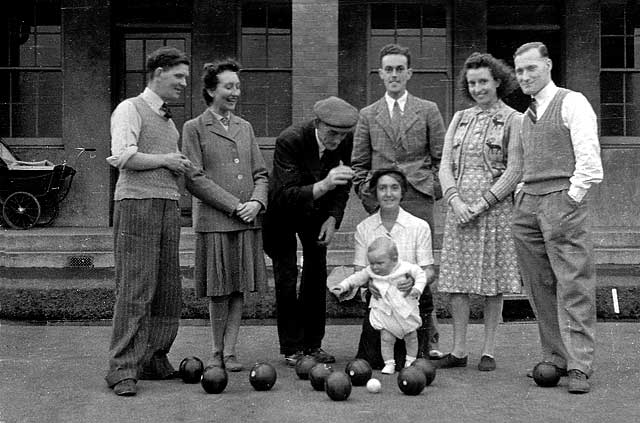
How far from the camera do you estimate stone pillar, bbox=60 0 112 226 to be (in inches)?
Result: 621

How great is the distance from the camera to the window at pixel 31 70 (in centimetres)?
1600

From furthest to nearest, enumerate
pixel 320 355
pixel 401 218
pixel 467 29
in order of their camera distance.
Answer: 1. pixel 467 29
2. pixel 320 355
3. pixel 401 218

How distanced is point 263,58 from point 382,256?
30.2 ft

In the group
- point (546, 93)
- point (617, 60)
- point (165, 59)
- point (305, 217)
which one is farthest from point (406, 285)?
point (617, 60)

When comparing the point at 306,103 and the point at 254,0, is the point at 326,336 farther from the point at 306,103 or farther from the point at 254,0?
the point at 254,0

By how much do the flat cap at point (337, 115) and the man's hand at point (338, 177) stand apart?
30 cm

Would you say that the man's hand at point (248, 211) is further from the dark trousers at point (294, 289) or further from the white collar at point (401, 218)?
the white collar at point (401, 218)

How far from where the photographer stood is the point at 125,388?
6.43m

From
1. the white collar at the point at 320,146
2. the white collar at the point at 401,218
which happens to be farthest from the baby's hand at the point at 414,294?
the white collar at the point at 320,146

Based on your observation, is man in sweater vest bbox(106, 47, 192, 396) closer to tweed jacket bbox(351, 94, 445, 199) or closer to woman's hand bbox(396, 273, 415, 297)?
tweed jacket bbox(351, 94, 445, 199)

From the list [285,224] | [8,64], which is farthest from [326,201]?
[8,64]

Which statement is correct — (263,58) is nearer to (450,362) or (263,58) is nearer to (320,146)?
(320,146)

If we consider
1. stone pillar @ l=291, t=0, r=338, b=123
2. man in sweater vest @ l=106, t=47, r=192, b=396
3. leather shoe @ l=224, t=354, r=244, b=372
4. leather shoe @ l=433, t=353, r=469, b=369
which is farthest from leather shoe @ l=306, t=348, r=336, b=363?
stone pillar @ l=291, t=0, r=338, b=123

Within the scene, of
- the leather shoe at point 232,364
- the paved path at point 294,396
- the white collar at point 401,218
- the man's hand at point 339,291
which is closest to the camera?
the paved path at point 294,396
